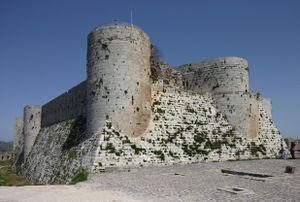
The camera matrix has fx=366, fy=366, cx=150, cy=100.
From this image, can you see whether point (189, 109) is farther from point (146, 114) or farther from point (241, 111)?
point (146, 114)

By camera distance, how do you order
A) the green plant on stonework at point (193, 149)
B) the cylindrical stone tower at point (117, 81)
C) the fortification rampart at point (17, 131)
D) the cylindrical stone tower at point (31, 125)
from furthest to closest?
the fortification rampart at point (17, 131) → the cylindrical stone tower at point (31, 125) → the green plant on stonework at point (193, 149) → the cylindrical stone tower at point (117, 81)

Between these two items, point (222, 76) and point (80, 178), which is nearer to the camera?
point (80, 178)

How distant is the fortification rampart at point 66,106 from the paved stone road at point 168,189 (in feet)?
38.7

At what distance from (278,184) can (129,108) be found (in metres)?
10.4

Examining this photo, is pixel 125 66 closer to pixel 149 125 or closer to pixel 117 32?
pixel 117 32

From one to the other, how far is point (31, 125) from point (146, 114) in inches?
895

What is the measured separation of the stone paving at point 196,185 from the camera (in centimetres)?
1116

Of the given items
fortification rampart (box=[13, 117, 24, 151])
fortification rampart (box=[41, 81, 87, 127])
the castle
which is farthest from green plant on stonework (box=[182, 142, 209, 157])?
fortification rampart (box=[13, 117, 24, 151])

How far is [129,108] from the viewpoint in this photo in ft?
71.2

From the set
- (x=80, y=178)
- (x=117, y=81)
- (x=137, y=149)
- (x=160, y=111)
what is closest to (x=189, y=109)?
(x=160, y=111)

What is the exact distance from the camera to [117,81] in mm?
21656

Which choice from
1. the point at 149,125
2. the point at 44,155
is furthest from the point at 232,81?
the point at 44,155

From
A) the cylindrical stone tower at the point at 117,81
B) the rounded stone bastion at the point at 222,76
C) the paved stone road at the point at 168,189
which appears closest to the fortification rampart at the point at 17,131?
the rounded stone bastion at the point at 222,76

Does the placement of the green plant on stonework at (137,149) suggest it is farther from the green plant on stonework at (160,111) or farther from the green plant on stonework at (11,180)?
the green plant on stonework at (11,180)
